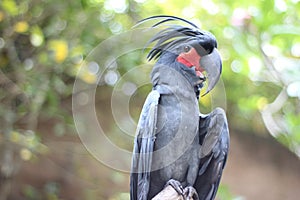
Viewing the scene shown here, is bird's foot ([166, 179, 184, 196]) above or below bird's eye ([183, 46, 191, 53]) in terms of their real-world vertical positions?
below

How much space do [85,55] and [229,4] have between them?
25.8 inches

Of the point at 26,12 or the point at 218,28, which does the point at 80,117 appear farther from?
the point at 218,28

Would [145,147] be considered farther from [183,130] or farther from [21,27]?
[21,27]

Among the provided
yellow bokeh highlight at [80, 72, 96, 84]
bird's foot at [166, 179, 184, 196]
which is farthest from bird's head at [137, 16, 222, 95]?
yellow bokeh highlight at [80, 72, 96, 84]

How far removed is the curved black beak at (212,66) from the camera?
1.00 meters

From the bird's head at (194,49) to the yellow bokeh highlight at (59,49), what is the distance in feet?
2.67

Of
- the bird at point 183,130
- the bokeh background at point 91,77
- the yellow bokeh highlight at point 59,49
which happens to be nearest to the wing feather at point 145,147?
the bird at point 183,130

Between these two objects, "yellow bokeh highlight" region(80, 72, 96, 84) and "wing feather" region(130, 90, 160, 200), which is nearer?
"wing feather" region(130, 90, 160, 200)

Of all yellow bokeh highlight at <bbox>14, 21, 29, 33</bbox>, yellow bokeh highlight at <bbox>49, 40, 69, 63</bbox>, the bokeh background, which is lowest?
the bokeh background

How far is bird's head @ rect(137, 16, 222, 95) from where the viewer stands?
3.28 ft

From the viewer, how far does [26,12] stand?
188 centimetres

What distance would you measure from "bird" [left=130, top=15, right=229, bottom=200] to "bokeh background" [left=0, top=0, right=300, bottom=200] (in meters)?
0.73

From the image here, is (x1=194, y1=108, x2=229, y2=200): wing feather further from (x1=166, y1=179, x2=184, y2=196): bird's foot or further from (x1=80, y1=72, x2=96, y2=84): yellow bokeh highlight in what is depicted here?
(x1=80, y1=72, x2=96, y2=84): yellow bokeh highlight

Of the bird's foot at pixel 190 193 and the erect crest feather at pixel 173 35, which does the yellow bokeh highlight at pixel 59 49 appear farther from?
the bird's foot at pixel 190 193
